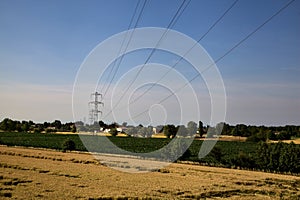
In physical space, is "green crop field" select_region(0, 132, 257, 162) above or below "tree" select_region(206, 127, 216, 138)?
below

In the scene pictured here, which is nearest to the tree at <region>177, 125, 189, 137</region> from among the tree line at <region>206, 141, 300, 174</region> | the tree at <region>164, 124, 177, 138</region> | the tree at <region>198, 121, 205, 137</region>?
the tree line at <region>206, 141, 300, 174</region>

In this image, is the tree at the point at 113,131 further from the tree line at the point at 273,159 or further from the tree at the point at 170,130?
the tree line at the point at 273,159

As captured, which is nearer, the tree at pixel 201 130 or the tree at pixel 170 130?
the tree at pixel 170 130

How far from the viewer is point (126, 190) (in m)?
35.7

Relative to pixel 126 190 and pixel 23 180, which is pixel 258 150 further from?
pixel 23 180

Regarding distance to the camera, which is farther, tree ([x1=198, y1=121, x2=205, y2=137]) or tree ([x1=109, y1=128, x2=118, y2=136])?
tree ([x1=109, y1=128, x2=118, y2=136])

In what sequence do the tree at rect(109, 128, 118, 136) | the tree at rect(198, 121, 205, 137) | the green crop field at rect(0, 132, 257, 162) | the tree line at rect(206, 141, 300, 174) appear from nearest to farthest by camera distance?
the tree line at rect(206, 141, 300, 174) < the green crop field at rect(0, 132, 257, 162) < the tree at rect(198, 121, 205, 137) < the tree at rect(109, 128, 118, 136)

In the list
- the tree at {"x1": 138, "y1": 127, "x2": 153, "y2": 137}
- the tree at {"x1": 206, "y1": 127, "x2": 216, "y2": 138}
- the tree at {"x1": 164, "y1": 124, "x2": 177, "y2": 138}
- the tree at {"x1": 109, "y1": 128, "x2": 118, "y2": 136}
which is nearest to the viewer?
the tree at {"x1": 164, "y1": 124, "x2": 177, "y2": 138}

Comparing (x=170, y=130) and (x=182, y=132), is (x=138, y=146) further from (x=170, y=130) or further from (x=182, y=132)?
(x=182, y=132)

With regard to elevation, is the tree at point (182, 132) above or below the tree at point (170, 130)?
below

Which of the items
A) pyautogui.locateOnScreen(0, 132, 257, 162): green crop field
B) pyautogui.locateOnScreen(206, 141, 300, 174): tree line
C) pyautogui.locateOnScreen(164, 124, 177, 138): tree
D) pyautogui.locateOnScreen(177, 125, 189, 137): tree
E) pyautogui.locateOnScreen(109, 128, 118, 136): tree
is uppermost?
pyautogui.locateOnScreen(109, 128, 118, 136): tree

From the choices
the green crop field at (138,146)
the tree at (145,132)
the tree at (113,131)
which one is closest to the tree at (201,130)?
the green crop field at (138,146)

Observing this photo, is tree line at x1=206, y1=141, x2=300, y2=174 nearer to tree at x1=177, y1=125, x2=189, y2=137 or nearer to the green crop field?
the green crop field

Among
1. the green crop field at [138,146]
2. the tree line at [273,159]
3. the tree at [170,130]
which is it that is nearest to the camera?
the tree line at [273,159]
